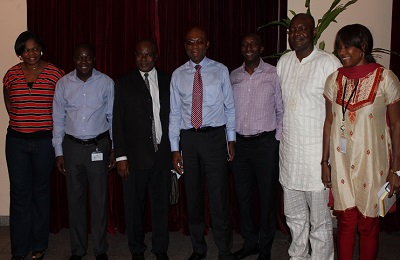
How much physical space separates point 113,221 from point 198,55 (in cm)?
186

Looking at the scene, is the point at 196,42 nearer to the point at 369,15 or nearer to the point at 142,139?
the point at 142,139

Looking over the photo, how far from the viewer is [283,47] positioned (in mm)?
4000

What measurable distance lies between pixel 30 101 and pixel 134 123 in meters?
0.83

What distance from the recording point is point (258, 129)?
328cm

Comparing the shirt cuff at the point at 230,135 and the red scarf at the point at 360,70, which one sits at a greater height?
the red scarf at the point at 360,70

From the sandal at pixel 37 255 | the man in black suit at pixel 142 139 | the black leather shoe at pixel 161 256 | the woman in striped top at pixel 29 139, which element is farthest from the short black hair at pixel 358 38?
the sandal at pixel 37 255

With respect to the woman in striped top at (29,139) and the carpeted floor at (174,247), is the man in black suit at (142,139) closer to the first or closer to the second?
the carpeted floor at (174,247)

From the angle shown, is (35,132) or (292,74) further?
(35,132)

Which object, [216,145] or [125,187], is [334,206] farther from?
[125,187]

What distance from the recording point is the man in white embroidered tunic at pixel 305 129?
2.88 m

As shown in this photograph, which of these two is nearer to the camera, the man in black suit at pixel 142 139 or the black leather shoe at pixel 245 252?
the man in black suit at pixel 142 139

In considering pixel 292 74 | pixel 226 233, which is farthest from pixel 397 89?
pixel 226 233

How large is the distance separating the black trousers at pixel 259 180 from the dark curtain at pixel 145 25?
3.24 ft

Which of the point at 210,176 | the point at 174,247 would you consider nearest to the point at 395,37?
the point at 210,176
